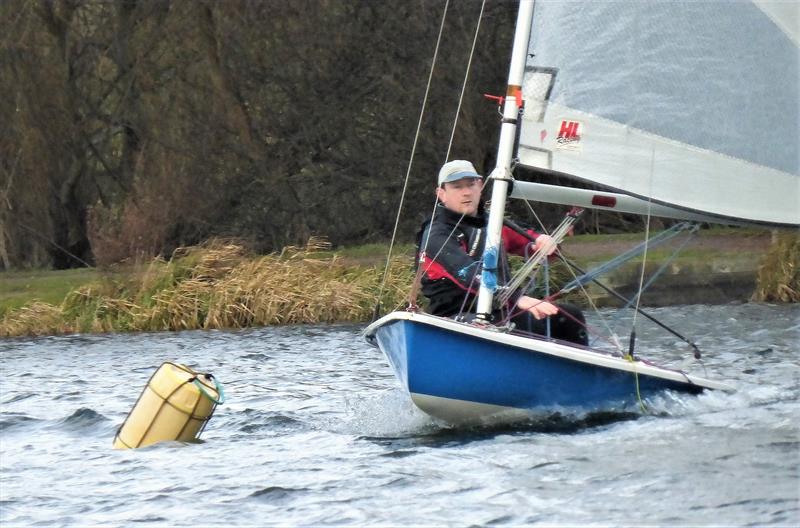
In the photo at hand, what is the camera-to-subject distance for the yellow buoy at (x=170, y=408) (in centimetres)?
822

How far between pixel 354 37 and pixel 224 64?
7.50 feet

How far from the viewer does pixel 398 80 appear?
2322 centimetres

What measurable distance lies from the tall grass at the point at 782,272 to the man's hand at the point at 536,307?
949cm

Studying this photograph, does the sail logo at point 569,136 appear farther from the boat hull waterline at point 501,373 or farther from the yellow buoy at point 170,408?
the yellow buoy at point 170,408

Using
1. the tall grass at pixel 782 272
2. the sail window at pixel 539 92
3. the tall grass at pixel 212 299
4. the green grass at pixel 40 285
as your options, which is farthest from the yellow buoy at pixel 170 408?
the tall grass at pixel 782 272

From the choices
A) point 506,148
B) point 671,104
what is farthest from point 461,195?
point 671,104

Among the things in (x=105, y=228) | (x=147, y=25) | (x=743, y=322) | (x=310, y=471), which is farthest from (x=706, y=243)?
(x=310, y=471)

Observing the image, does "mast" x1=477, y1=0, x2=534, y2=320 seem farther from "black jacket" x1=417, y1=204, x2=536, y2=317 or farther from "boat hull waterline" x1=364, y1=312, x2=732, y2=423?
"boat hull waterline" x1=364, y1=312, x2=732, y2=423

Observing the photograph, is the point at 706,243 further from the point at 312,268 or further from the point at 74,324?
the point at 74,324

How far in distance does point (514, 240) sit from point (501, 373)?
1228 mm

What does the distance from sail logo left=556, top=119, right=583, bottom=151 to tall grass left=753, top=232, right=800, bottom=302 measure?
9.23 meters

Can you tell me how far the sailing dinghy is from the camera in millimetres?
8148

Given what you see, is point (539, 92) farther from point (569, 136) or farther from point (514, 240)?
point (514, 240)

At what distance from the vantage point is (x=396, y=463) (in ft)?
24.8
